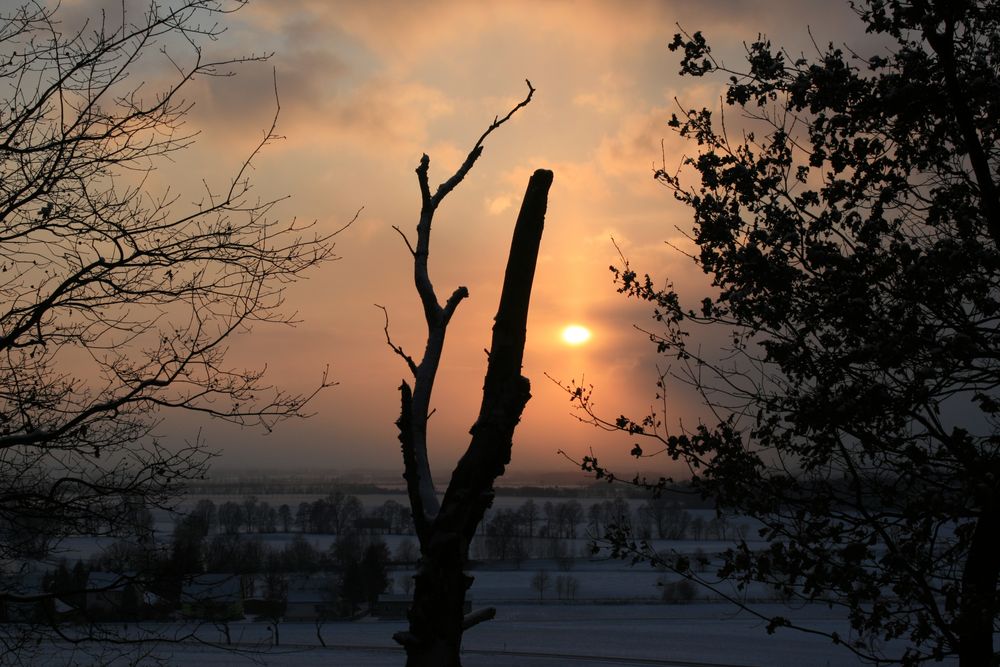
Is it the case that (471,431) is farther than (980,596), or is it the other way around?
(980,596)

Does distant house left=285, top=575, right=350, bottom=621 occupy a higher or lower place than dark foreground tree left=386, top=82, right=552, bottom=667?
lower

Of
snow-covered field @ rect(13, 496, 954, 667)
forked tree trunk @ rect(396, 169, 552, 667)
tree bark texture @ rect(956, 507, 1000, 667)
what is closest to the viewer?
forked tree trunk @ rect(396, 169, 552, 667)

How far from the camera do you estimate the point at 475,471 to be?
154 inches

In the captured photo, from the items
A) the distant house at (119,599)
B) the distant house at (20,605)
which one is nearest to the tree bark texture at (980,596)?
the distant house at (119,599)

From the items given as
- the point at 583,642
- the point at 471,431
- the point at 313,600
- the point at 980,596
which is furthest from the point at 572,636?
the point at 471,431

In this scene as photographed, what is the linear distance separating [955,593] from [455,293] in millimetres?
3835

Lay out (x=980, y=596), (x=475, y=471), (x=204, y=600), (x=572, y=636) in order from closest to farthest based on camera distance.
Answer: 1. (x=475, y=471)
2. (x=980, y=596)
3. (x=204, y=600)
4. (x=572, y=636)

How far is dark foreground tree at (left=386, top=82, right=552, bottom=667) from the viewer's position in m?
3.74

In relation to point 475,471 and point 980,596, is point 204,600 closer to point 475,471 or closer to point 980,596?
point 475,471

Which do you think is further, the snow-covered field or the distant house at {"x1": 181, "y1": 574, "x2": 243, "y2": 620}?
the snow-covered field

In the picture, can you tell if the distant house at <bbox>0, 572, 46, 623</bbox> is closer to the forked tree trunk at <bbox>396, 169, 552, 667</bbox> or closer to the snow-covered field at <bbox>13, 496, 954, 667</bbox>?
the snow-covered field at <bbox>13, 496, 954, 667</bbox>

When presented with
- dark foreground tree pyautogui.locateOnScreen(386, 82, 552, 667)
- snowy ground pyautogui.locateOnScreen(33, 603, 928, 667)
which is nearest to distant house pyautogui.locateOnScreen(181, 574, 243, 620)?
dark foreground tree pyautogui.locateOnScreen(386, 82, 552, 667)

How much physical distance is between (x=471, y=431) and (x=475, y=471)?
22 centimetres

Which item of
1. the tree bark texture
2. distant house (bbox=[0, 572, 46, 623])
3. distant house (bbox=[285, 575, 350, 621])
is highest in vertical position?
the tree bark texture
